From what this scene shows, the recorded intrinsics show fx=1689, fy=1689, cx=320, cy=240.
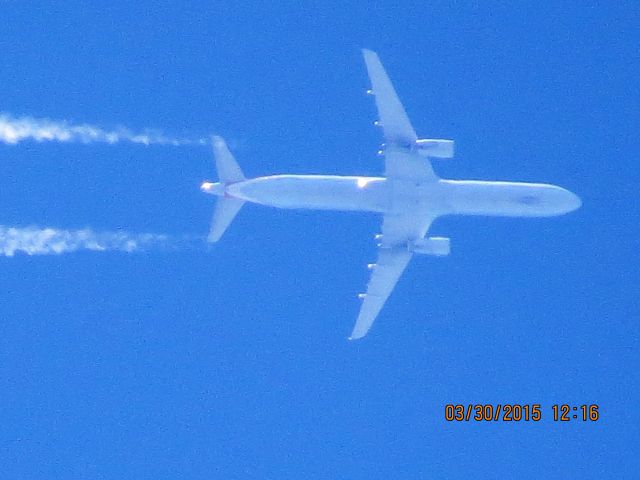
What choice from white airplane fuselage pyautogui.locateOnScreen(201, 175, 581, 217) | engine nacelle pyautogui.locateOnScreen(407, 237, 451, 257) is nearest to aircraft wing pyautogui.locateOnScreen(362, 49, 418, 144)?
white airplane fuselage pyautogui.locateOnScreen(201, 175, 581, 217)

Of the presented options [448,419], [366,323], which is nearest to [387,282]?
[366,323]

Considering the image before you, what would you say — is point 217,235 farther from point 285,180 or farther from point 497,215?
point 497,215

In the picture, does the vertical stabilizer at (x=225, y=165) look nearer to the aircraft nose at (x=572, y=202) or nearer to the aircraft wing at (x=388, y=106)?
the aircraft wing at (x=388, y=106)

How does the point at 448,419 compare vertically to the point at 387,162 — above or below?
below

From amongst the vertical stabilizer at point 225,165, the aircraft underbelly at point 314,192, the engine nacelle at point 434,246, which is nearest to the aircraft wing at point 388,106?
the aircraft underbelly at point 314,192

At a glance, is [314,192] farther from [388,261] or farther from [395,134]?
[388,261]

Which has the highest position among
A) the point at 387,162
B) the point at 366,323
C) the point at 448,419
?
the point at 387,162
